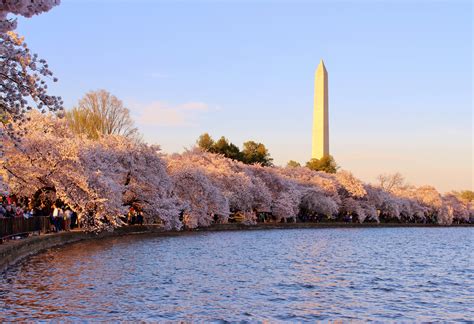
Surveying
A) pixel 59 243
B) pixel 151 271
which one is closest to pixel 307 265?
pixel 151 271

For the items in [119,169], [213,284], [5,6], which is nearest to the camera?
[5,6]

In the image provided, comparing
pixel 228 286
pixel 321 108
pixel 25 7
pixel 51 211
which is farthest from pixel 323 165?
pixel 25 7

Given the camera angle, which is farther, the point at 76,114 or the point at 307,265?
the point at 76,114

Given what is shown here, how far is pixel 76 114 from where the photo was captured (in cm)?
7031

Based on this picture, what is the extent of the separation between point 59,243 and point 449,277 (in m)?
19.8

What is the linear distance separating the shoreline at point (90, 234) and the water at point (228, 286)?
645 mm

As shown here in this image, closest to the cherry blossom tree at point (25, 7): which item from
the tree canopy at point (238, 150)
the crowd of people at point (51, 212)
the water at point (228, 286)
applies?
the water at point (228, 286)

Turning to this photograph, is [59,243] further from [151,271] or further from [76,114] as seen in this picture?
[76,114]

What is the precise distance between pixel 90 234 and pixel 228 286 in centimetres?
2126

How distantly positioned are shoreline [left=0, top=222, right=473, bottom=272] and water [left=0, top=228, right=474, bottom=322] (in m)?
0.64

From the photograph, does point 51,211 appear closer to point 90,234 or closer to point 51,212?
point 51,212

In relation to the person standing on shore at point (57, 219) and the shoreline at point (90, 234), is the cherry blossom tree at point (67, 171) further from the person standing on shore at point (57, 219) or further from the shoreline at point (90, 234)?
the shoreline at point (90, 234)

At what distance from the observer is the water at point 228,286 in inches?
650

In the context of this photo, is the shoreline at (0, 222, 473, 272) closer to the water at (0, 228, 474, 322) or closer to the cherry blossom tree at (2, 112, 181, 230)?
the water at (0, 228, 474, 322)
